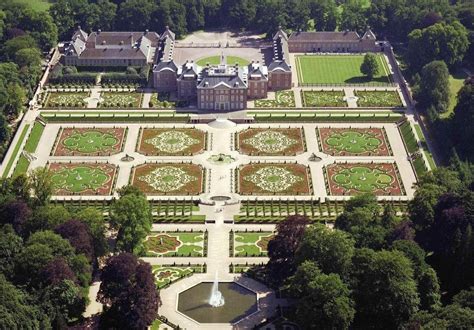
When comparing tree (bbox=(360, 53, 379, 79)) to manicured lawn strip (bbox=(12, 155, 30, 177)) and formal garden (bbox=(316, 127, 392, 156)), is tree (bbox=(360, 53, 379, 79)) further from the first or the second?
manicured lawn strip (bbox=(12, 155, 30, 177))

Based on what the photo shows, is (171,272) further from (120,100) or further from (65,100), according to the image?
(65,100)

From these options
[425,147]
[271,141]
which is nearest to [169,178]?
[271,141]

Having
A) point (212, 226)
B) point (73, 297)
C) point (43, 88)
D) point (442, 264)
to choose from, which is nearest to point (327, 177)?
point (212, 226)

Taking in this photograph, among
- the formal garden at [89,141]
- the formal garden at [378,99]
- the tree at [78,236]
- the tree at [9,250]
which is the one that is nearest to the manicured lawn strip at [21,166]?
the formal garden at [89,141]

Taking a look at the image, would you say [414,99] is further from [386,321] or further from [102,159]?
[386,321]

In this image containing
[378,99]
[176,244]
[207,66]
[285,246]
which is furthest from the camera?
[207,66]

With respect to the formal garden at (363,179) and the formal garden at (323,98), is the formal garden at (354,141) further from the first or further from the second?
the formal garden at (323,98)
